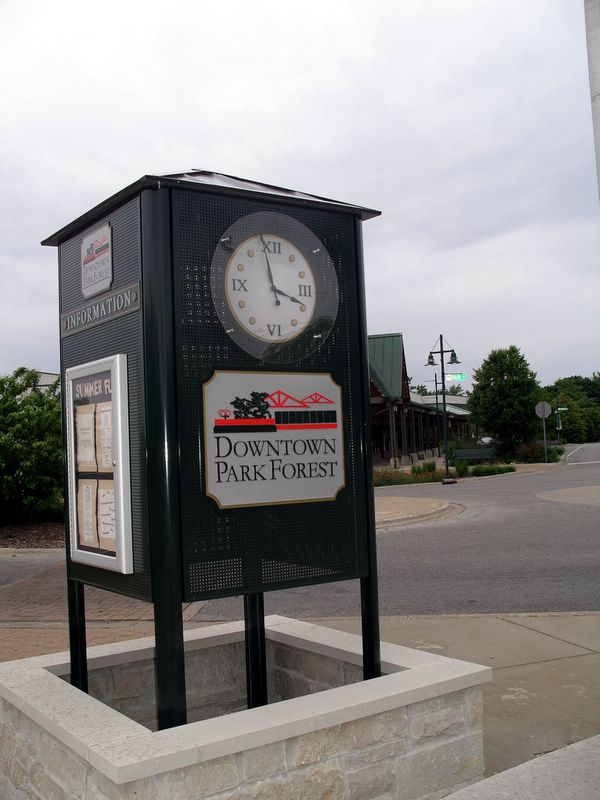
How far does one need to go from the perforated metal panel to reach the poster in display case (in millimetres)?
310

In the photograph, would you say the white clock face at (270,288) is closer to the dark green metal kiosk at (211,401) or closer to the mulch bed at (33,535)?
the dark green metal kiosk at (211,401)

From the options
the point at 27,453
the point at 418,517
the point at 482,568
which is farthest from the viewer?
the point at 418,517

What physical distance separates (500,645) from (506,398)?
130 feet

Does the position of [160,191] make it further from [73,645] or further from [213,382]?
[73,645]

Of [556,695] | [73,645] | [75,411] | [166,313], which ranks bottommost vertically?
[556,695]

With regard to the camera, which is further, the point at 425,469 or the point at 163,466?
the point at 425,469

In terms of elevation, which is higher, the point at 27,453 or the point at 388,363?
the point at 388,363

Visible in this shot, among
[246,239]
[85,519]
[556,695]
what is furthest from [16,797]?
[556,695]

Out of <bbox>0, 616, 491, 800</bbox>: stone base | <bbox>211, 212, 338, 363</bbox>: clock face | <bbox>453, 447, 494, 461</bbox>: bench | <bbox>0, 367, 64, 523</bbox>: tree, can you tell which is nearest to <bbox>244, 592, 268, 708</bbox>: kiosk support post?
<bbox>0, 616, 491, 800</bbox>: stone base

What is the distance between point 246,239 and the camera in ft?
12.5

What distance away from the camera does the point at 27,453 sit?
15.1m

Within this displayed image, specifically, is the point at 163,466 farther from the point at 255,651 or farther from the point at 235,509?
the point at 255,651

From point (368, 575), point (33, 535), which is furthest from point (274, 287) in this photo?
point (33, 535)

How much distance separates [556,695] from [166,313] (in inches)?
145
